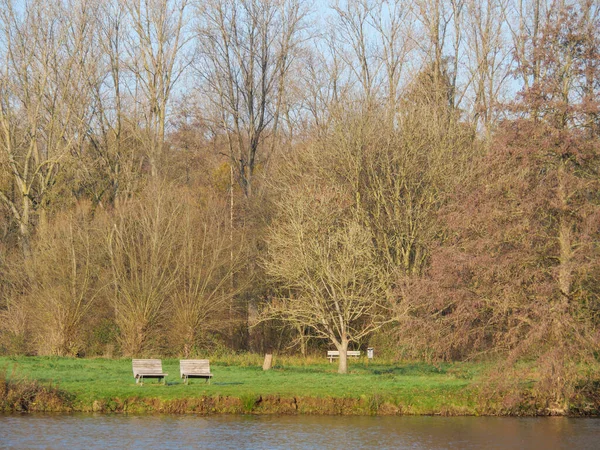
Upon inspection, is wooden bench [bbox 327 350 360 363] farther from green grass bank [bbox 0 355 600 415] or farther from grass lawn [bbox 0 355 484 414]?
green grass bank [bbox 0 355 600 415]

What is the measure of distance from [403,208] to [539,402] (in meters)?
16.0

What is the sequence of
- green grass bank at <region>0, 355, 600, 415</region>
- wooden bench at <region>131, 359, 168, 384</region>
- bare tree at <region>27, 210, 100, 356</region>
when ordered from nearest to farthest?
1. green grass bank at <region>0, 355, 600, 415</region>
2. wooden bench at <region>131, 359, 168, 384</region>
3. bare tree at <region>27, 210, 100, 356</region>

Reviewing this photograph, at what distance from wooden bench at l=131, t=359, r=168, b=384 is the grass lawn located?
1.06ft

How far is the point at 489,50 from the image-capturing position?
46469 mm

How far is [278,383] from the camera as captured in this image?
A: 26203 millimetres

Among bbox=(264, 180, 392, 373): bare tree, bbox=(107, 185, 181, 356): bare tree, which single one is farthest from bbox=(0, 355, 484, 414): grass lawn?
bbox=(107, 185, 181, 356): bare tree

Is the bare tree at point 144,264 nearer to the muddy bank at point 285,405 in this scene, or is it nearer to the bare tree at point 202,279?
the bare tree at point 202,279

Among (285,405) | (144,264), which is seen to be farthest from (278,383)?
(144,264)

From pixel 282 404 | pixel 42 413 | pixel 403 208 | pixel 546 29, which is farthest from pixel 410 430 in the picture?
pixel 403 208

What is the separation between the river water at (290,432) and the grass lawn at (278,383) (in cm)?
107

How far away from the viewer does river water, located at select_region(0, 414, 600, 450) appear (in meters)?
18.5

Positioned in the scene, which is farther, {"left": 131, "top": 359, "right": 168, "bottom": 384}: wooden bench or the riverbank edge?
{"left": 131, "top": 359, "right": 168, "bottom": 384}: wooden bench

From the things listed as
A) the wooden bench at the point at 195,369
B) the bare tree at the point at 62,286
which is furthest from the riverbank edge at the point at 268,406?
the bare tree at the point at 62,286

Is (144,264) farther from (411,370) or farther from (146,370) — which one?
(146,370)
